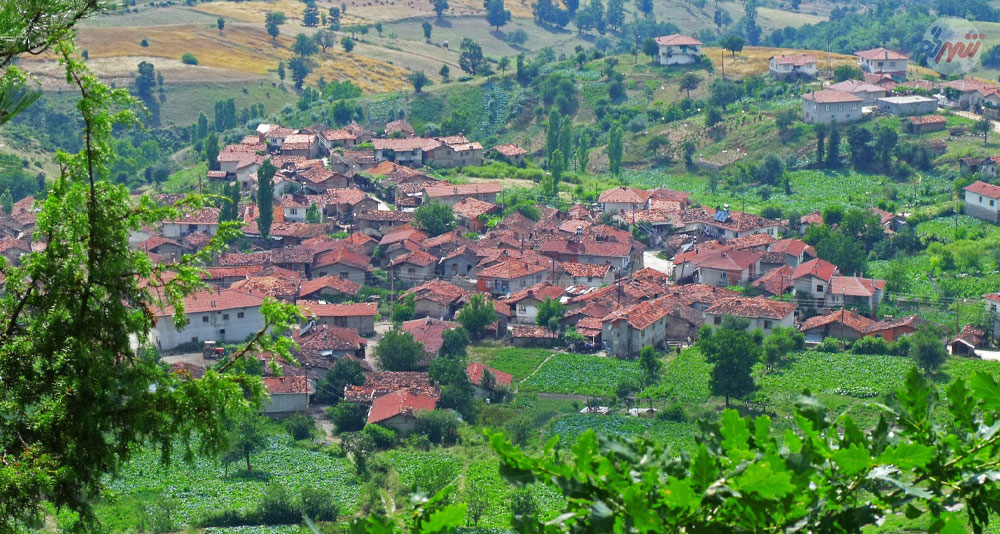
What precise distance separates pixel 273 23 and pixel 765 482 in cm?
7822

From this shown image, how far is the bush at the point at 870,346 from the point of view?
103 feet

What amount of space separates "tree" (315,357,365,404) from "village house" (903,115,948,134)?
2926 cm

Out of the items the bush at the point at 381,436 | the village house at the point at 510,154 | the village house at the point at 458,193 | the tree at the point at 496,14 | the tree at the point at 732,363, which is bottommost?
the tree at the point at 496,14

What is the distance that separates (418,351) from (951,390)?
26297 mm

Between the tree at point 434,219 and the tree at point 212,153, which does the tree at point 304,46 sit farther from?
the tree at point 434,219

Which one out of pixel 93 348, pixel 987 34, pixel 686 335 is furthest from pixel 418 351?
pixel 987 34

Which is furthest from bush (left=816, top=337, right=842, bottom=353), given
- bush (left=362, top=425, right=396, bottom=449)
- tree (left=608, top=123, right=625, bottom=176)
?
tree (left=608, top=123, right=625, bottom=176)

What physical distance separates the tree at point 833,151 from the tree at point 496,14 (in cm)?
4597

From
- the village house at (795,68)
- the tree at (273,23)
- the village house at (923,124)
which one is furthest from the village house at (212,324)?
the tree at (273,23)

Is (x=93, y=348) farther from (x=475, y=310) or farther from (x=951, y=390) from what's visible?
(x=475, y=310)

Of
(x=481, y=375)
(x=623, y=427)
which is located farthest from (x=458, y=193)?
(x=623, y=427)

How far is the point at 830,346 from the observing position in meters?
32.0

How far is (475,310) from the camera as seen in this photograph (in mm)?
33469

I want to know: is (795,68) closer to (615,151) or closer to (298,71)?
(615,151)
